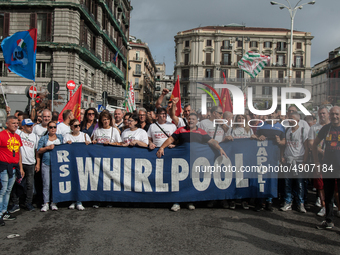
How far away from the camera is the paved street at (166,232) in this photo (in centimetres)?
365

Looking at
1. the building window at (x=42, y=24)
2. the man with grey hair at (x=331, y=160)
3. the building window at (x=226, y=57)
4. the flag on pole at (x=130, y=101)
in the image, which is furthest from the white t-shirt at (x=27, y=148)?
the building window at (x=226, y=57)

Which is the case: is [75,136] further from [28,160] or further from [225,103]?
[225,103]

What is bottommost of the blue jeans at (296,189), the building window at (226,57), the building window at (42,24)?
the blue jeans at (296,189)

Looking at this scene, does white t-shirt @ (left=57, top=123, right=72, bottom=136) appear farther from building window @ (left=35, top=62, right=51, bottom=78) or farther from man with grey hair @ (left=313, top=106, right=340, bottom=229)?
building window @ (left=35, top=62, right=51, bottom=78)

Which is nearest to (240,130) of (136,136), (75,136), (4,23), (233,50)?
(136,136)

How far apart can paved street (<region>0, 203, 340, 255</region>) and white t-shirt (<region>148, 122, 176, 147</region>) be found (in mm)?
1291

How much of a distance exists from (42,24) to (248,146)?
24.7 m

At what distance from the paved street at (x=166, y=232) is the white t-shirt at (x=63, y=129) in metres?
1.53

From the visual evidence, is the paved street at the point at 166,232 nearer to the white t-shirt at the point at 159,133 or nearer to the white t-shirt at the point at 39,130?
the white t-shirt at the point at 159,133

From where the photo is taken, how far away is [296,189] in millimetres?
5457

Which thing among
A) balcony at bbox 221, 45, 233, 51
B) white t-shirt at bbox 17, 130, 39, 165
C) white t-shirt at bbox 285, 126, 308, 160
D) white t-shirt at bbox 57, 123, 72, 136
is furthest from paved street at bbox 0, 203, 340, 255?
balcony at bbox 221, 45, 233, 51

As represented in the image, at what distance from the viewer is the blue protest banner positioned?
17.7 feet

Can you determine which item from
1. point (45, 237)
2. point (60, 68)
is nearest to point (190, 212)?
point (45, 237)

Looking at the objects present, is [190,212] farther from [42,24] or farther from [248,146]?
[42,24]
